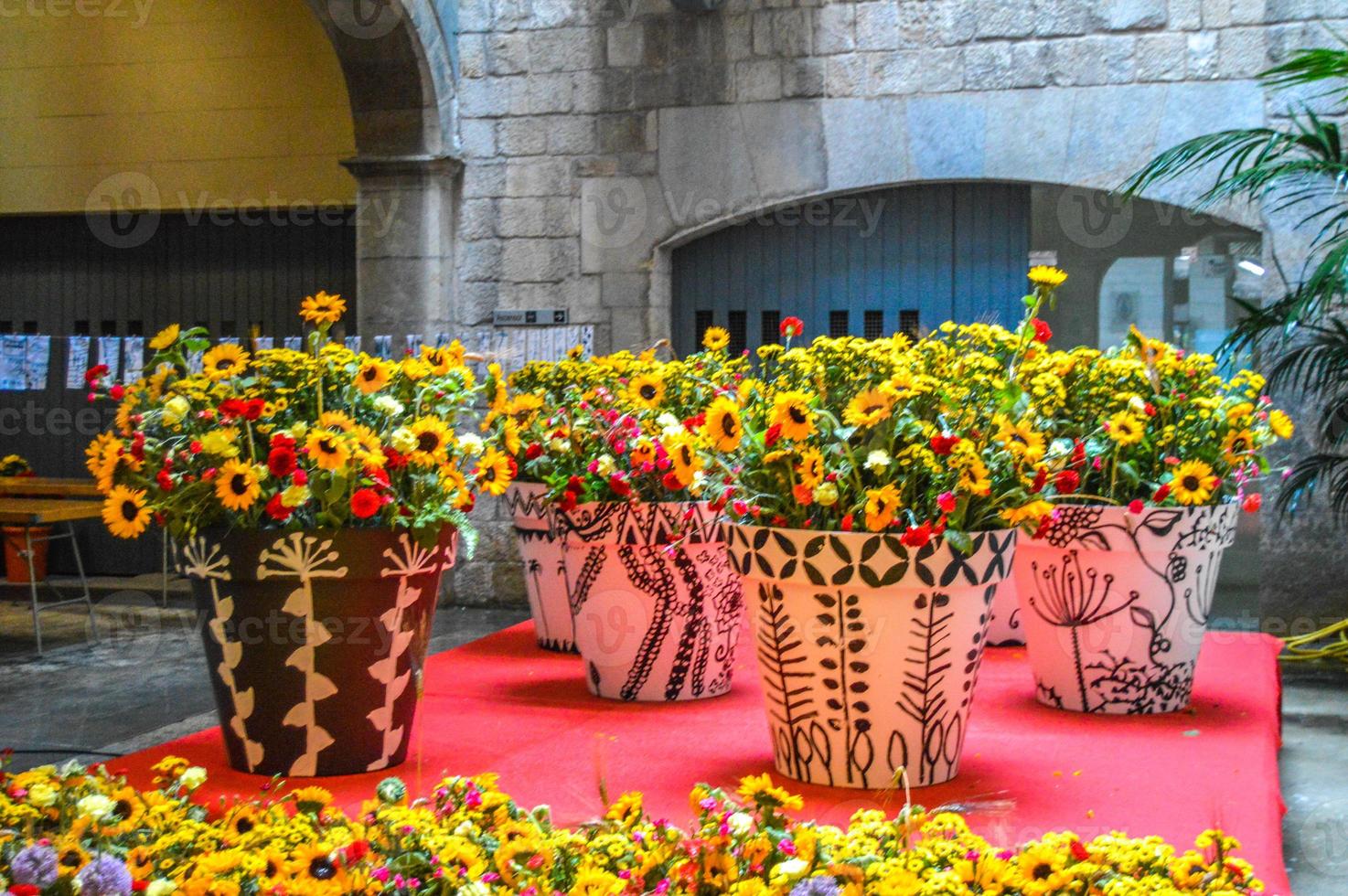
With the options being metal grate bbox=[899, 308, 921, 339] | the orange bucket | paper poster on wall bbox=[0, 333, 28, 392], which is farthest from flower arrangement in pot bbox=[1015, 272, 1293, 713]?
paper poster on wall bbox=[0, 333, 28, 392]

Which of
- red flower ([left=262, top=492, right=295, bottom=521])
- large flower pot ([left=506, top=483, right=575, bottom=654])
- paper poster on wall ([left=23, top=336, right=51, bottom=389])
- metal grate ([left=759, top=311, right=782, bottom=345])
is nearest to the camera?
red flower ([left=262, top=492, right=295, bottom=521])

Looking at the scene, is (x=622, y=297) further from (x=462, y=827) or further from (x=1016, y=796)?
(x=462, y=827)

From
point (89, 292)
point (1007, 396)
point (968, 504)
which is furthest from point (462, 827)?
point (89, 292)

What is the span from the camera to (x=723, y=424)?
2.23m

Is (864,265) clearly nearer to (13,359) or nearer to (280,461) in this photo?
(280,461)

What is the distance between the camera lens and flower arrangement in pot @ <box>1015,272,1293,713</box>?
9.35ft

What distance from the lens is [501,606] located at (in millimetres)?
6645

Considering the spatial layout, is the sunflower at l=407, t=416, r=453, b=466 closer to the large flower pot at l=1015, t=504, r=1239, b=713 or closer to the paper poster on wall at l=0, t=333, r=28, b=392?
the large flower pot at l=1015, t=504, r=1239, b=713

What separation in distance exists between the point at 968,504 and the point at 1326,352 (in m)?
3.23

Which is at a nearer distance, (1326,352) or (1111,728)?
(1111,728)

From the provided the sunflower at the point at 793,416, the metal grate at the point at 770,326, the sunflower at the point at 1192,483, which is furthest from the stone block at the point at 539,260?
the sunflower at the point at 793,416

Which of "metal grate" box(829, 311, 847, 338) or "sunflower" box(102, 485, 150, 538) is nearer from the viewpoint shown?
"sunflower" box(102, 485, 150, 538)

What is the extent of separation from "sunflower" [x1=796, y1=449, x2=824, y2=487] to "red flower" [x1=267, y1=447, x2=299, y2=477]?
811 mm

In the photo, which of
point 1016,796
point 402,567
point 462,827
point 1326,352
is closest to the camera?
point 462,827
